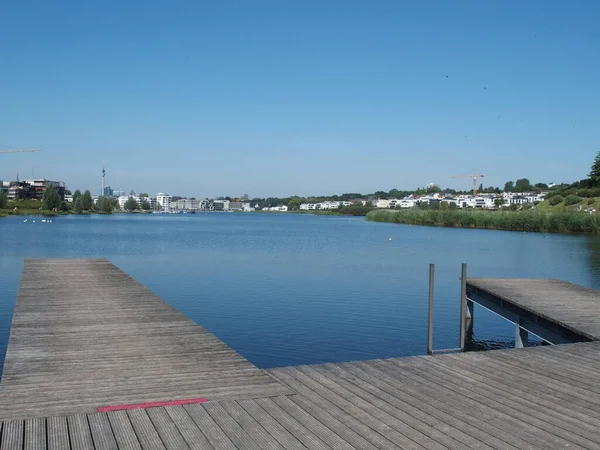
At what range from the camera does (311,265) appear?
2525 centimetres

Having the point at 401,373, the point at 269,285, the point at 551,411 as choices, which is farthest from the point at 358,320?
the point at 551,411

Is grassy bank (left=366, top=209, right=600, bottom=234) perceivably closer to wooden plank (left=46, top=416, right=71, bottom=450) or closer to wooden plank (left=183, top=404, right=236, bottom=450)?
wooden plank (left=183, top=404, right=236, bottom=450)

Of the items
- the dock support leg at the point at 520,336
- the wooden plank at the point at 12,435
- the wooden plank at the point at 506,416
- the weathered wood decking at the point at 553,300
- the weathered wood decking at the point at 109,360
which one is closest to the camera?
the wooden plank at the point at 12,435

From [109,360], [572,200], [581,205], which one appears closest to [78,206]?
[572,200]

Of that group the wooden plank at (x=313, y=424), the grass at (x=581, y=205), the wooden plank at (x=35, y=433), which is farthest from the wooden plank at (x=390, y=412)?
the grass at (x=581, y=205)

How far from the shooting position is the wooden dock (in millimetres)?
4184

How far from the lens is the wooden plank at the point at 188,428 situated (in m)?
4.06

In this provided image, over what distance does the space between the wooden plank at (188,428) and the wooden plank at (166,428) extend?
32mm

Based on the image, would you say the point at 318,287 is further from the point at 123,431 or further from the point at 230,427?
the point at 123,431

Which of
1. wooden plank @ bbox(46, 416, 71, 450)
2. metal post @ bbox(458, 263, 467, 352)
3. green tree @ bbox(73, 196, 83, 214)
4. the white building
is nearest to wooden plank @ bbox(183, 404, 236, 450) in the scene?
wooden plank @ bbox(46, 416, 71, 450)

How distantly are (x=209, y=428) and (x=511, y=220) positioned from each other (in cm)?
5646

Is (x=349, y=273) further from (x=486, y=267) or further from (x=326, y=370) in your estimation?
(x=326, y=370)

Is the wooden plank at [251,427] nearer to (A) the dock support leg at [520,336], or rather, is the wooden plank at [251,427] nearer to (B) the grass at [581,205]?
A: (A) the dock support leg at [520,336]

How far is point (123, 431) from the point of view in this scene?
168 inches
